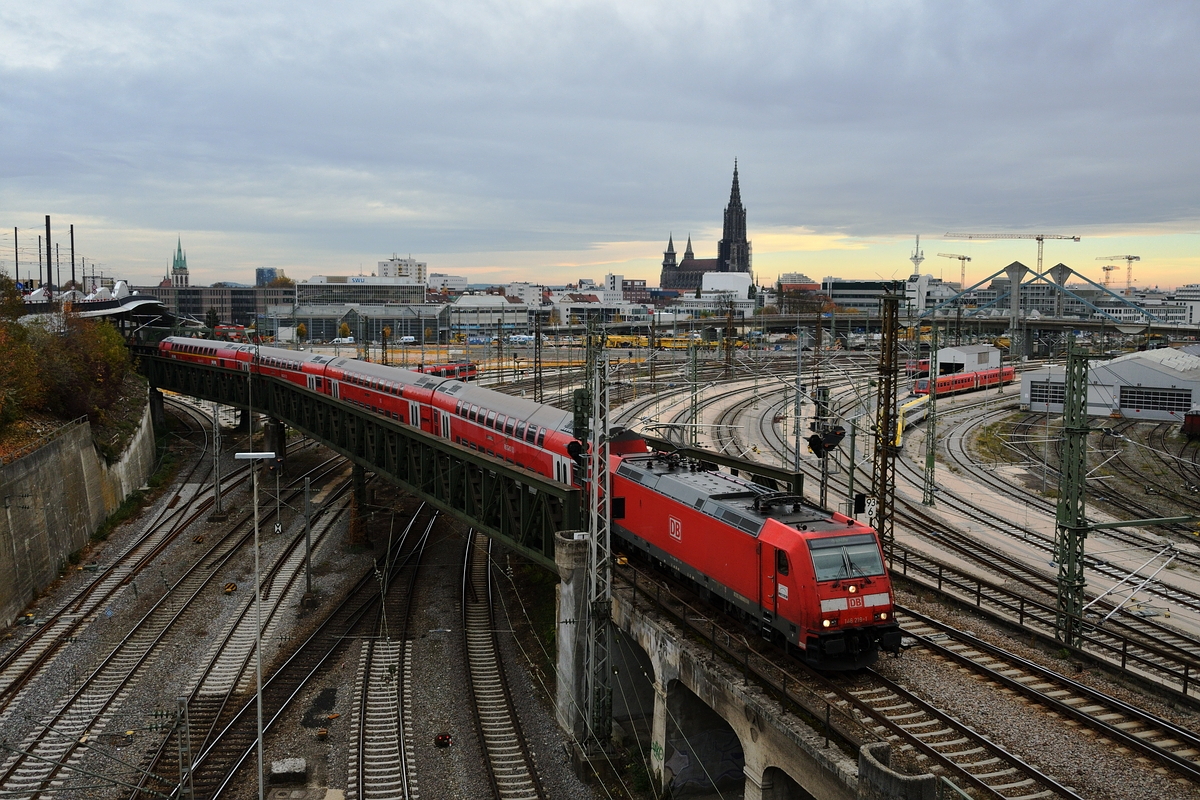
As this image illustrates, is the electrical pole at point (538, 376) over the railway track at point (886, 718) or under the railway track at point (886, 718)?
over

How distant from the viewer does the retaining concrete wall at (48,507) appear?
3734 cm

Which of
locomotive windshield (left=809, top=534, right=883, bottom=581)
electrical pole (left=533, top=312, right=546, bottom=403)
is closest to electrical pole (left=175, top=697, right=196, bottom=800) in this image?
locomotive windshield (left=809, top=534, right=883, bottom=581)

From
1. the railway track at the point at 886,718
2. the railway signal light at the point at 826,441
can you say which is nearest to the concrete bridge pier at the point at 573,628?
the railway track at the point at 886,718

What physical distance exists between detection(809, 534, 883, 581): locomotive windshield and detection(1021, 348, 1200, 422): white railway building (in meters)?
66.3

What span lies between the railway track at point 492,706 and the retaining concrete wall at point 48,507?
62.9ft

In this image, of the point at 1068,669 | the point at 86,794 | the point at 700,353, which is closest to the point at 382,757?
the point at 86,794

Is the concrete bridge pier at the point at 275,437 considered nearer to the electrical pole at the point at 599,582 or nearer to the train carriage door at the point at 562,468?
the train carriage door at the point at 562,468

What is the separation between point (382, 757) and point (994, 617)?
18.4m

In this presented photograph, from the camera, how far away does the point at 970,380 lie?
103 m

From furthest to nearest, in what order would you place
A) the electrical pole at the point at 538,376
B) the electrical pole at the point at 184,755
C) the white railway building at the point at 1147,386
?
the white railway building at the point at 1147,386, the electrical pole at the point at 538,376, the electrical pole at the point at 184,755

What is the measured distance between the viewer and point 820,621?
19297 millimetres

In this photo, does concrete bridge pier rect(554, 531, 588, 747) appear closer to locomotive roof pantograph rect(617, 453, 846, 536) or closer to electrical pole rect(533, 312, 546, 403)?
locomotive roof pantograph rect(617, 453, 846, 536)

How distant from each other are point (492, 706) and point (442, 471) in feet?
32.0

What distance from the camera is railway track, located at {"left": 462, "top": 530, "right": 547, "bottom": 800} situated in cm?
2472
